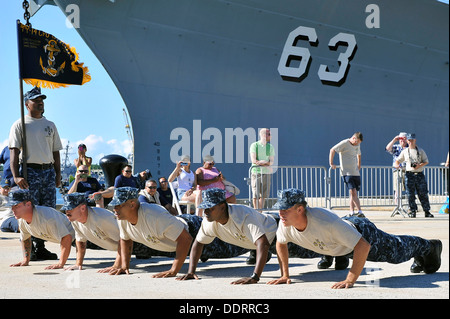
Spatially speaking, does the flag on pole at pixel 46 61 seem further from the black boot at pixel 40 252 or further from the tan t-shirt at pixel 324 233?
the tan t-shirt at pixel 324 233

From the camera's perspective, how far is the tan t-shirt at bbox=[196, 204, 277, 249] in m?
4.89

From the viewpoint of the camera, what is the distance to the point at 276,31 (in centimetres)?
1639

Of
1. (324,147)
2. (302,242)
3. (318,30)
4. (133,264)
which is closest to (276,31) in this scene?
(318,30)

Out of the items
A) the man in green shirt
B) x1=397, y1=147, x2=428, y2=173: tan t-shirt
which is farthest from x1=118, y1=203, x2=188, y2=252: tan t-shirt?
x1=397, y1=147, x2=428, y2=173: tan t-shirt

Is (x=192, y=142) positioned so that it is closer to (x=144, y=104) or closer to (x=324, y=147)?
(x=144, y=104)

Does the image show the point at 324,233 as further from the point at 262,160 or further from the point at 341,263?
the point at 262,160

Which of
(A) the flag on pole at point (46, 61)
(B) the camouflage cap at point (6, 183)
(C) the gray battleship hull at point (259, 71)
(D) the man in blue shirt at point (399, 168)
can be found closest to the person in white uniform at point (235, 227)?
(B) the camouflage cap at point (6, 183)

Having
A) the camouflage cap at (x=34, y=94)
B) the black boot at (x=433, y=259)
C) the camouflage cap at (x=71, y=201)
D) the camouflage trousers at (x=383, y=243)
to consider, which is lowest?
the black boot at (x=433, y=259)

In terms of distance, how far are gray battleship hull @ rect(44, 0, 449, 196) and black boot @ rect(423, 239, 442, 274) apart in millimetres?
9738

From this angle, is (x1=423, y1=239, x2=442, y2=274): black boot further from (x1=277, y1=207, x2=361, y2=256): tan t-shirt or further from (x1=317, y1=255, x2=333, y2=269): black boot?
(x1=277, y1=207, x2=361, y2=256): tan t-shirt

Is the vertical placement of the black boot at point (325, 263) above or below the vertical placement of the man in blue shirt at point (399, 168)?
below

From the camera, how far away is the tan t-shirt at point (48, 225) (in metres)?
5.84

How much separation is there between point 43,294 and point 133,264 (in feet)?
6.29

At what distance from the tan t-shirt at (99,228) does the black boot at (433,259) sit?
8.42 feet
